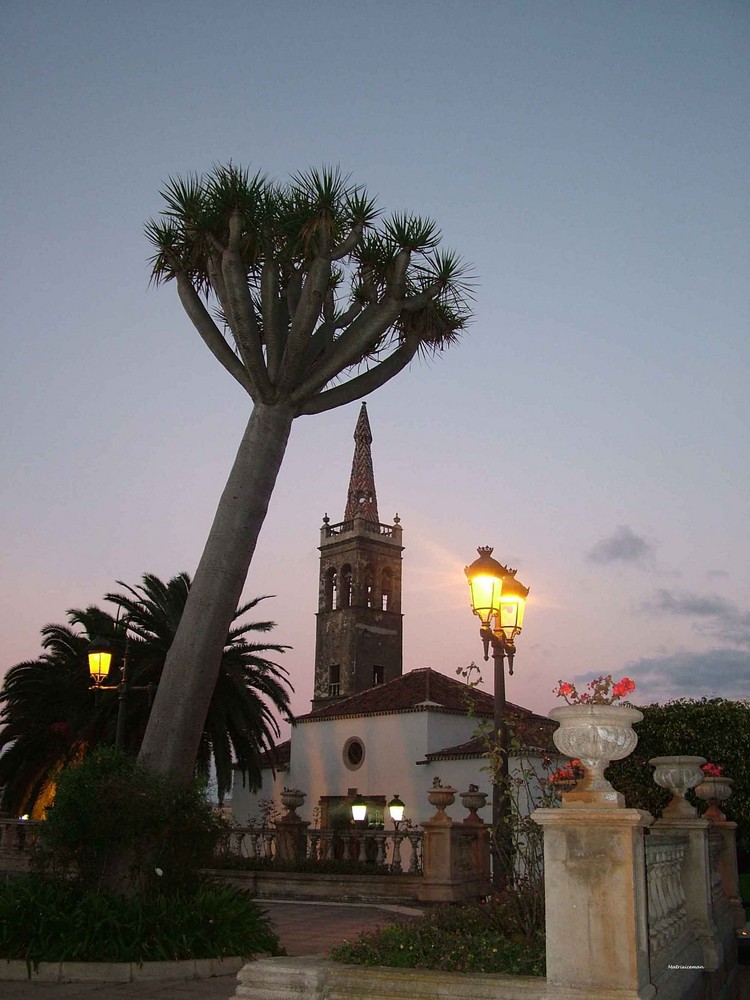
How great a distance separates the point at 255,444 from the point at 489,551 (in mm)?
3449

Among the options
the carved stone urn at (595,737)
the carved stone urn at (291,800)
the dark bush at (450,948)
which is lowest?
the dark bush at (450,948)

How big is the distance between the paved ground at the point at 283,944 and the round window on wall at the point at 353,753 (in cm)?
2455

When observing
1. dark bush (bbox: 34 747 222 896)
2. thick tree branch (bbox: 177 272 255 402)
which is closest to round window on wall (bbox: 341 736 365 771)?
thick tree branch (bbox: 177 272 255 402)

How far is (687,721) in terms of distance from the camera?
22516 mm

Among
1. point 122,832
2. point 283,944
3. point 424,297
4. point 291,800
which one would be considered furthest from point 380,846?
point 424,297

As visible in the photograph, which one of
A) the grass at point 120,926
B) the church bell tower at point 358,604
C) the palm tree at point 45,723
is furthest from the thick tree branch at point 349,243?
the church bell tower at point 358,604

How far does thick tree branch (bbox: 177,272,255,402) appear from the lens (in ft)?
41.8

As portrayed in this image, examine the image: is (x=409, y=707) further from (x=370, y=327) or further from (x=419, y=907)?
(x=370, y=327)

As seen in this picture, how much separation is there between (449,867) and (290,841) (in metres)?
4.64

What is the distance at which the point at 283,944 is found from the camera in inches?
435

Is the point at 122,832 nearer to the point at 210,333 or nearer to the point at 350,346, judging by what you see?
the point at 210,333

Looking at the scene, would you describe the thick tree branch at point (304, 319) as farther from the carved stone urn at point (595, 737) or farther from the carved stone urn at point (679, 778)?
the carved stone urn at point (595, 737)

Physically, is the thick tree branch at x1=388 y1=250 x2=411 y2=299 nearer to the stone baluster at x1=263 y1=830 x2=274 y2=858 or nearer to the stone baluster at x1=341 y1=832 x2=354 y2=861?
the stone baluster at x1=341 y1=832 x2=354 y2=861

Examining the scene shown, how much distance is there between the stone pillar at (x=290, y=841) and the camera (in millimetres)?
19141
